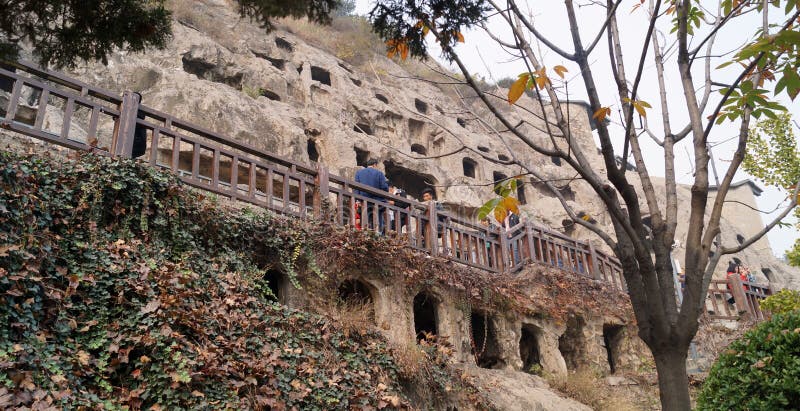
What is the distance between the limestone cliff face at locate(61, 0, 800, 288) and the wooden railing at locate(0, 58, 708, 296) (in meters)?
1.49

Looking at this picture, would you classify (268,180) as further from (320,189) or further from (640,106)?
(640,106)

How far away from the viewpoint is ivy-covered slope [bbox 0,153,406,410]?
5625 mm

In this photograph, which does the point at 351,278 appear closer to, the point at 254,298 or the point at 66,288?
the point at 254,298

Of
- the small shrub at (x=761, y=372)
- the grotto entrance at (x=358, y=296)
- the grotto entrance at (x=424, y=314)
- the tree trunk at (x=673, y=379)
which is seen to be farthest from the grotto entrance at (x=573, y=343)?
the tree trunk at (x=673, y=379)

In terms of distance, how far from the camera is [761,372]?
534 centimetres

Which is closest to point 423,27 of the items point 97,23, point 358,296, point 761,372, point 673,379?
point 97,23

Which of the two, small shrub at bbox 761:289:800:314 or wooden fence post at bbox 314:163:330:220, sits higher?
wooden fence post at bbox 314:163:330:220

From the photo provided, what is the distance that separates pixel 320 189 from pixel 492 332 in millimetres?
4342

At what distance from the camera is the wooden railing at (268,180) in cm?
746

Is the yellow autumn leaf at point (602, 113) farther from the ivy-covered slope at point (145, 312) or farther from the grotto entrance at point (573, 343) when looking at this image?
the grotto entrance at point (573, 343)

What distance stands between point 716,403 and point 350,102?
707 inches

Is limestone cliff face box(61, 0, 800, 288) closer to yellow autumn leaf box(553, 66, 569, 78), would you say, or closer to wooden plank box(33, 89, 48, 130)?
wooden plank box(33, 89, 48, 130)

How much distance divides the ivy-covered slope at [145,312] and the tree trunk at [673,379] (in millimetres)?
3687

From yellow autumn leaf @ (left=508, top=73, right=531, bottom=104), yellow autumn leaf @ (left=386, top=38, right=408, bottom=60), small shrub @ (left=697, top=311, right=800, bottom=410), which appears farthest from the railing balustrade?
small shrub @ (left=697, top=311, right=800, bottom=410)
